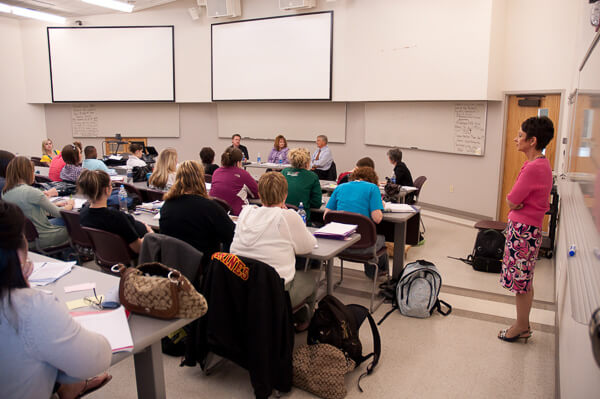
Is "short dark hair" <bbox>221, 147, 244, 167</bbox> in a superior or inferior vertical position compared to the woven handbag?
superior

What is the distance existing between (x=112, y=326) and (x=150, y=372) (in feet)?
1.00

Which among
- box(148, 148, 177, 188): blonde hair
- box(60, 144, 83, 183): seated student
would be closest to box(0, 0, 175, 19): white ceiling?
box(60, 144, 83, 183): seated student

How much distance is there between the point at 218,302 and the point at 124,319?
2.20ft

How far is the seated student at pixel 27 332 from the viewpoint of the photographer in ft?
4.26

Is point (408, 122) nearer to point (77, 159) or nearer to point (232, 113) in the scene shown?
point (232, 113)

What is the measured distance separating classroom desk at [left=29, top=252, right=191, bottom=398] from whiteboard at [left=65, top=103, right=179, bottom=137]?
30.3 ft

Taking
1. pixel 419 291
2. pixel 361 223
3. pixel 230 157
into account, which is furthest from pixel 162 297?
pixel 230 157

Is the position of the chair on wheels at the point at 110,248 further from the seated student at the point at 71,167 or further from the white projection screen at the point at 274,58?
the white projection screen at the point at 274,58

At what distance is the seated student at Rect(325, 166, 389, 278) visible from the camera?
150 inches

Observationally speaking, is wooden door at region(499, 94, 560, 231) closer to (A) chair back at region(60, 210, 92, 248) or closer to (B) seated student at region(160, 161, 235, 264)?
(B) seated student at region(160, 161, 235, 264)

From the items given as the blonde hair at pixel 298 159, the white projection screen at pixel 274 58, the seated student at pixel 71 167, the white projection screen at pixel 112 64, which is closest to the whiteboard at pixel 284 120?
the white projection screen at pixel 274 58

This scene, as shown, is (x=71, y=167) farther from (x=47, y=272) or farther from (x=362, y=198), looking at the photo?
(x=362, y=198)

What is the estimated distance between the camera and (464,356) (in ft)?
10.0

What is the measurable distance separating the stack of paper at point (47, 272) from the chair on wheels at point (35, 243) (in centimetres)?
130
